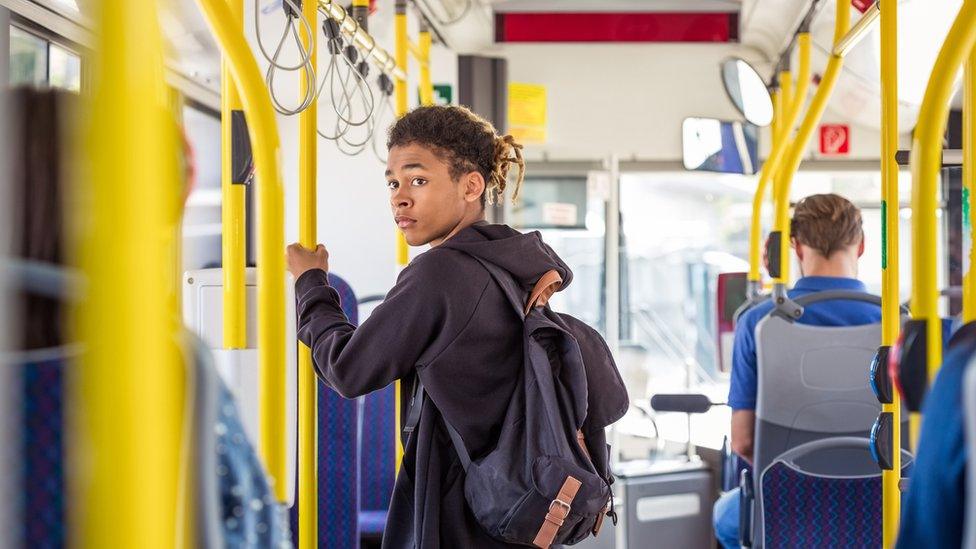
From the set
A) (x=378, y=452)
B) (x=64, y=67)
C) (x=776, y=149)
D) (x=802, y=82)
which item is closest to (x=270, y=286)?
(x=64, y=67)

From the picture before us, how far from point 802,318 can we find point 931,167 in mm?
1229

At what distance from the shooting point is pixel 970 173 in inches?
70.9

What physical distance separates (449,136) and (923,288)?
96 centimetres

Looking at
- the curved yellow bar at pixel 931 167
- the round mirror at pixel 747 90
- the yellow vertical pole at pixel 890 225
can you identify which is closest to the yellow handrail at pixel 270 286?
the curved yellow bar at pixel 931 167

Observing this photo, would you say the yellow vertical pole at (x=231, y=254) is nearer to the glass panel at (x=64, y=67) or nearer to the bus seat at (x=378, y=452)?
the glass panel at (x=64, y=67)

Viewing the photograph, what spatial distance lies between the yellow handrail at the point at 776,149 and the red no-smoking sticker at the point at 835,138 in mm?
410

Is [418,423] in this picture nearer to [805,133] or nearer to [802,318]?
[802,318]

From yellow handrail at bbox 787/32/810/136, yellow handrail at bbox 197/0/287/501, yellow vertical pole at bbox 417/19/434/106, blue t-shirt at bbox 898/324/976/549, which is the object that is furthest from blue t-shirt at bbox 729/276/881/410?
blue t-shirt at bbox 898/324/976/549

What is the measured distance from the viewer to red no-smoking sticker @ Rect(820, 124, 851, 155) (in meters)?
5.45

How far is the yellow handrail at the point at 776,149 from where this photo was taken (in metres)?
3.78

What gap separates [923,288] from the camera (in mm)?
1858

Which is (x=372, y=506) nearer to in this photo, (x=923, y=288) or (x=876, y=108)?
(x=923, y=288)

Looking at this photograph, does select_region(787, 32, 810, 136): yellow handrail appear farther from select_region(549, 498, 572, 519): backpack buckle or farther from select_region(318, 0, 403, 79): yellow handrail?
select_region(549, 498, 572, 519): backpack buckle

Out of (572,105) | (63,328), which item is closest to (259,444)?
(63,328)
